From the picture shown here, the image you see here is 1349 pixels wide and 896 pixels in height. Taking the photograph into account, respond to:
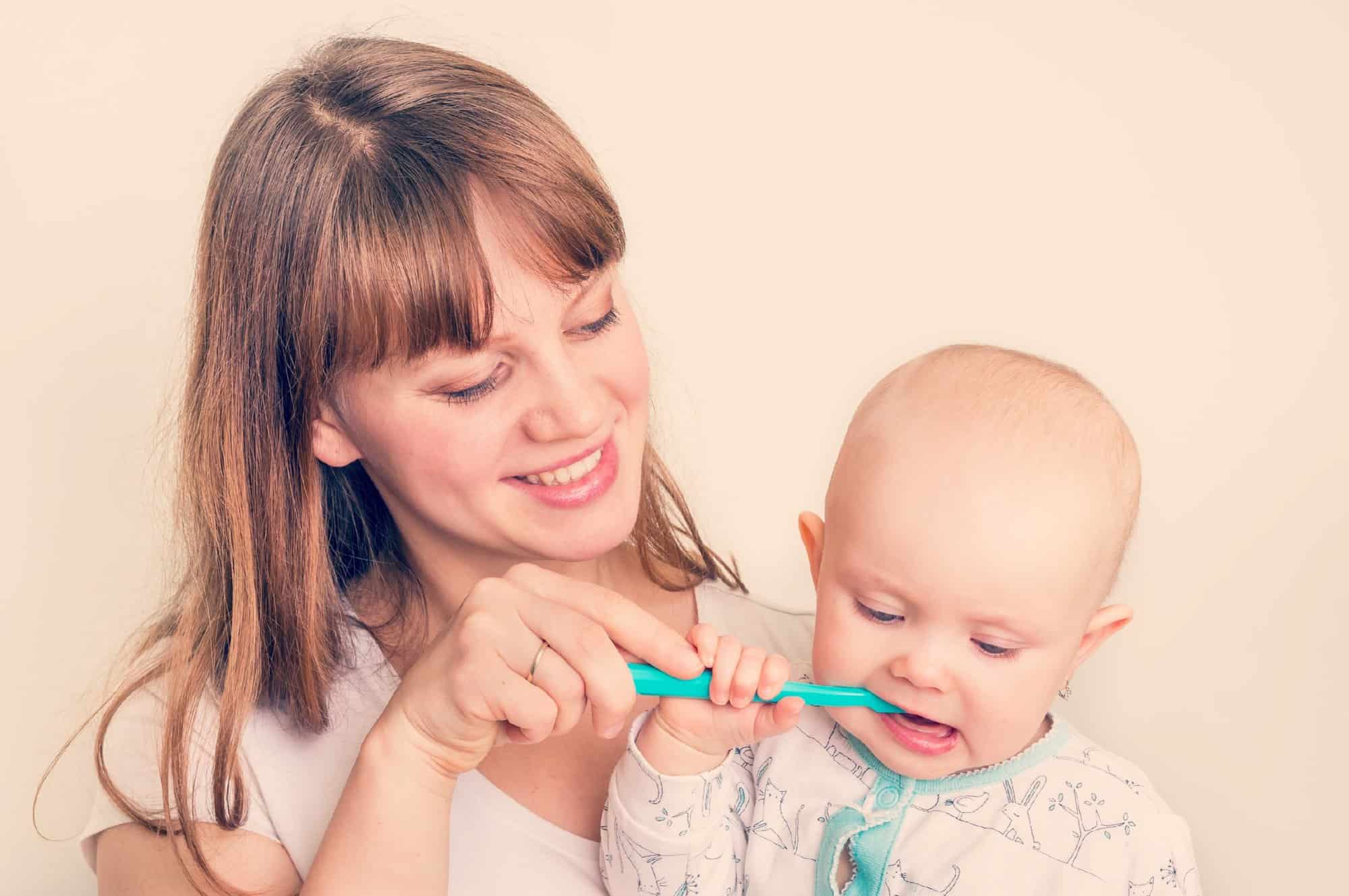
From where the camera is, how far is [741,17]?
2.32m

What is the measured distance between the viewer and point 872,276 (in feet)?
7.43

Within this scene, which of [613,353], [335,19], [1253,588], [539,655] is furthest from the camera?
[335,19]

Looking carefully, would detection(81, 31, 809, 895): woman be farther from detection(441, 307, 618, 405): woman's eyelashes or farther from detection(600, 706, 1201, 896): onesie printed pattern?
detection(600, 706, 1201, 896): onesie printed pattern

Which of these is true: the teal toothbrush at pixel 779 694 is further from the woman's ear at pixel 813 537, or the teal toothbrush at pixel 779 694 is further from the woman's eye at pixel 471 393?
the woman's eye at pixel 471 393

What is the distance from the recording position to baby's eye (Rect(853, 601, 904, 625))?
1.34 m

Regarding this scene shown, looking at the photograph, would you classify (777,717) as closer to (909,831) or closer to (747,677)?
(747,677)

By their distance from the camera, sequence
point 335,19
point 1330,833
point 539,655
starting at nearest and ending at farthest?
1. point 539,655
2. point 1330,833
3. point 335,19

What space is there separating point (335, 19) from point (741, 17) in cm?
69

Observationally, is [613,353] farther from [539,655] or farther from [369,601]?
[369,601]

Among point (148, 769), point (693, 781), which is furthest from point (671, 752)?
point (148, 769)

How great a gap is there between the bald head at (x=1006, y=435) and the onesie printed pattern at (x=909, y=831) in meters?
0.22

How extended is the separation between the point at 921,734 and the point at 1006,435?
32 cm

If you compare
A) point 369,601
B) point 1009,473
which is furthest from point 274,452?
point 1009,473

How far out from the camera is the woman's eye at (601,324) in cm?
147
